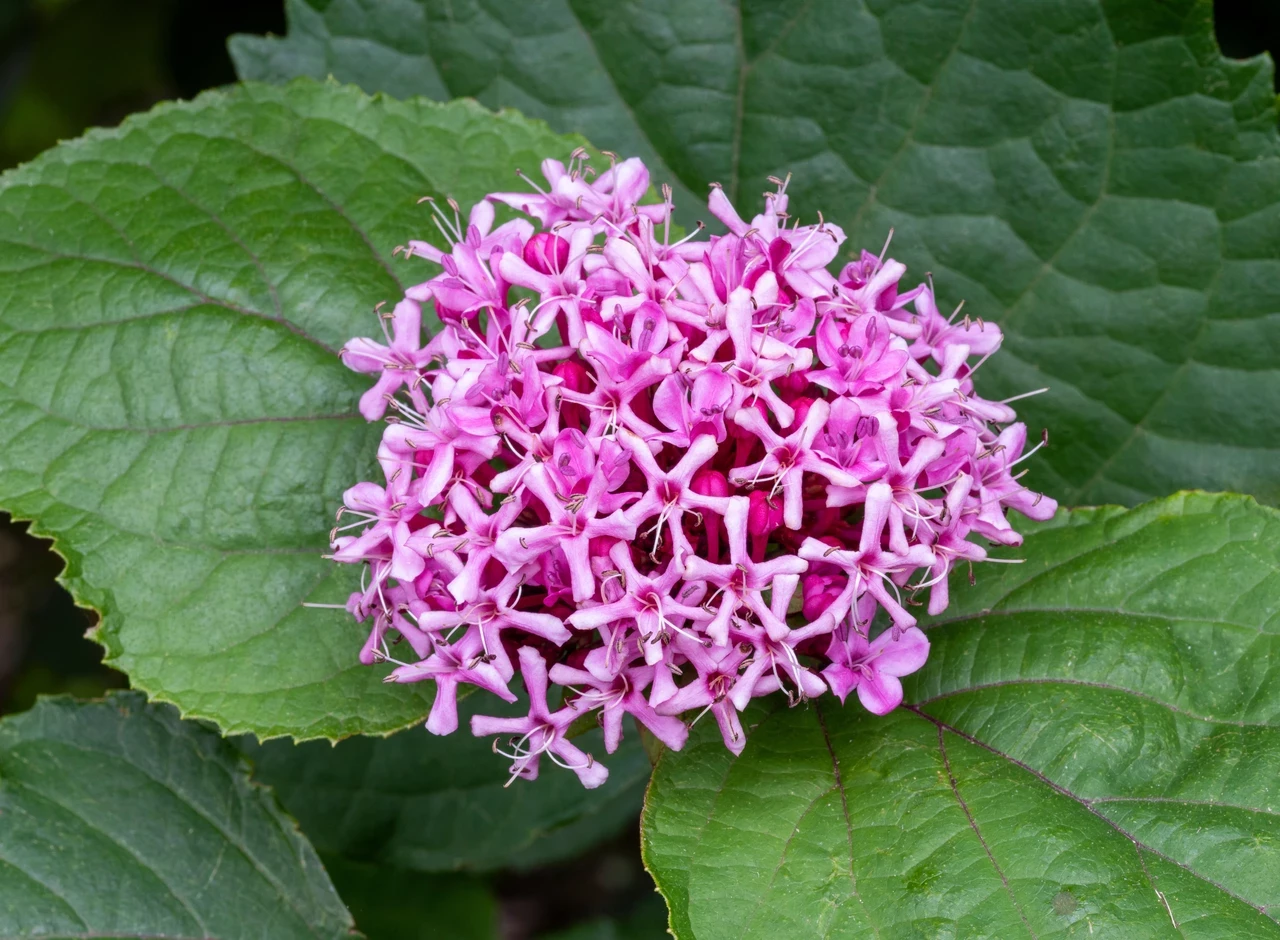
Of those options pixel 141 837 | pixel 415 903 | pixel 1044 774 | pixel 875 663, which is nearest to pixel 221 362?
pixel 141 837

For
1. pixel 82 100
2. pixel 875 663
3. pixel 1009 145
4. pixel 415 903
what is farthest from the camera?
pixel 82 100

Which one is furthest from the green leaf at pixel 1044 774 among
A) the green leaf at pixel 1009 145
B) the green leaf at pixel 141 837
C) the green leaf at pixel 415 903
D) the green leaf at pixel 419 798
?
the green leaf at pixel 415 903

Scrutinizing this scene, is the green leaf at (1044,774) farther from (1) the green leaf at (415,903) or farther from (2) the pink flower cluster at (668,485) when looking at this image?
(1) the green leaf at (415,903)

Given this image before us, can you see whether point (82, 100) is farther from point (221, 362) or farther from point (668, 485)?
point (668, 485)

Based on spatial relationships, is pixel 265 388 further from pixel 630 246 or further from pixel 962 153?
pixel 962 153

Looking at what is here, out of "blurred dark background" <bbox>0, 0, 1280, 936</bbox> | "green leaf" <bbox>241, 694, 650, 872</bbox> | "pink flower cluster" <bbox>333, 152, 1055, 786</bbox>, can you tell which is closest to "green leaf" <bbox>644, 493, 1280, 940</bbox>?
"pink flower cluster" <bbox>333, 152, 1055, 786</bbox>

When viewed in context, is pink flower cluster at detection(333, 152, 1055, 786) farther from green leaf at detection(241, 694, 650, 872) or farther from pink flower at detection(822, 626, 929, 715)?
green leaf at detection(241, 694, 650, 872)
